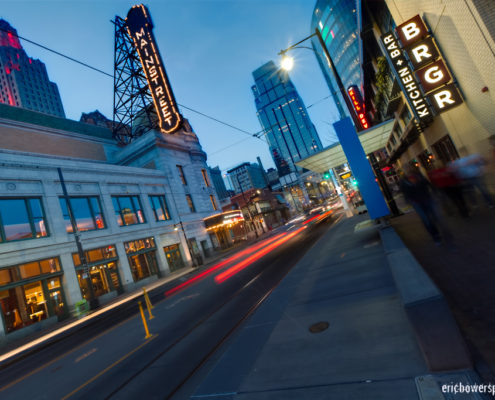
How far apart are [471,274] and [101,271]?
24485 mm

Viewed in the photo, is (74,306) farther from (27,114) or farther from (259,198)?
(259,198)

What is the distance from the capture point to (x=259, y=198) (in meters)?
64.4

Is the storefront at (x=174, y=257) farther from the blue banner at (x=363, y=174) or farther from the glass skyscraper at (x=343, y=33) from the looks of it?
the glass skyscraper at (x=343, y=33)

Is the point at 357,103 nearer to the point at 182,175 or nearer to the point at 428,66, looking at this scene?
the point at 428,66

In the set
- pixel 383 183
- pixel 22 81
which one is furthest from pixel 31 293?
pixel 22 81

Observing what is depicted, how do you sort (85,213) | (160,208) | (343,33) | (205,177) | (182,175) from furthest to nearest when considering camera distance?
(343,33) < (205,177) < (182,175) < (160,208) < (85,213)

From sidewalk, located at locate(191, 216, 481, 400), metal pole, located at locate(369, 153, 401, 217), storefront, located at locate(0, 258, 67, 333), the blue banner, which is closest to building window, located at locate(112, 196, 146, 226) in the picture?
storefront, located at locate(0, 258, 67, 333)

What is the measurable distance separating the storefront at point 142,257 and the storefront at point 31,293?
6331mm

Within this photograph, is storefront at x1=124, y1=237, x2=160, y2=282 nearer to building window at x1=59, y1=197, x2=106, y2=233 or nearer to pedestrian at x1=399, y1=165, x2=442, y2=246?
building window at x1=59, y1=197, x2=106, y2=233

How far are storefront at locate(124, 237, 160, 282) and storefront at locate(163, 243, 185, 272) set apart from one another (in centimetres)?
180

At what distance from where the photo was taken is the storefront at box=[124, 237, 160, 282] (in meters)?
25.2

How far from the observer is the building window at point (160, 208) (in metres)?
30.5

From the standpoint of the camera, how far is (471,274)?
4641 mm

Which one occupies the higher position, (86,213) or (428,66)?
(86,213)
